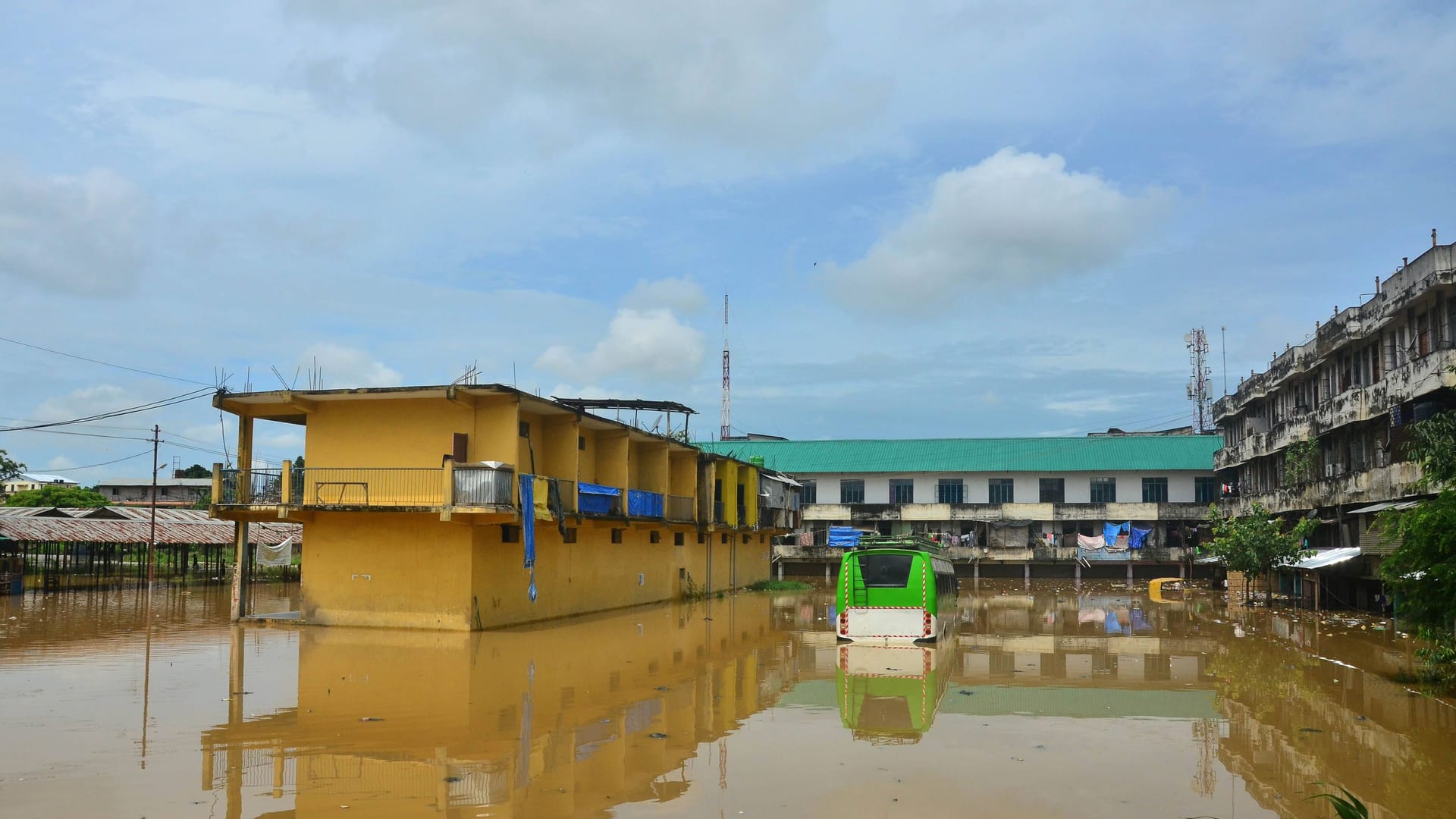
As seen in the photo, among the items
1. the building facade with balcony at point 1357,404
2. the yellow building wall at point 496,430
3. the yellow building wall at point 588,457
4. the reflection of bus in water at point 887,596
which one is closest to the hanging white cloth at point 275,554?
the yellow building wall at point 588,457

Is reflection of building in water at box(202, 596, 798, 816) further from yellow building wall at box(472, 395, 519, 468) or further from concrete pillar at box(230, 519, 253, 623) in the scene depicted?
concrete pillar at box(230, 519, 253, 623)

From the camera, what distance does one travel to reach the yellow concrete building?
25.6 meters

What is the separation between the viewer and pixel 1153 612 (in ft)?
119

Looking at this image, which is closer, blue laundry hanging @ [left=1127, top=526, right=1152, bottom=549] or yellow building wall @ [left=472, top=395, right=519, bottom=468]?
yellow building wall @ [left=472, top=395, right=519, bottom=468]

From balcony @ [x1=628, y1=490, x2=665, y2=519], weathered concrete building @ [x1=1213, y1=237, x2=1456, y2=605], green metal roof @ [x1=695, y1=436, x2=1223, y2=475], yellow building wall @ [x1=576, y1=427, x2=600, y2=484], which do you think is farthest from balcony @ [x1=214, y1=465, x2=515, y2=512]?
green metal roof @ [x1=695, y1=436, x2=1223, y2=475]

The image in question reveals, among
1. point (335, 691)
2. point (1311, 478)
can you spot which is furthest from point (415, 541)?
point (1311, 478)

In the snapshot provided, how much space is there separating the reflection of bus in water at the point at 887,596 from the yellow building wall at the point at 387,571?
29.4 ft

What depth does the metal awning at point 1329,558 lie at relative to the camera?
32.8 metres

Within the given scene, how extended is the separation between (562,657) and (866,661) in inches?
231

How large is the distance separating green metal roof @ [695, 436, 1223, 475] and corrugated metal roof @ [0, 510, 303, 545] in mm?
26681

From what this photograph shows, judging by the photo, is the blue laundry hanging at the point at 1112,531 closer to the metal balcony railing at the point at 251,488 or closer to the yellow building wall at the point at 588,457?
the yellow building wall at the point at 588,457

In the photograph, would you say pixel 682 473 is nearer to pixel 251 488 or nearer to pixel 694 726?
pixel 251 488

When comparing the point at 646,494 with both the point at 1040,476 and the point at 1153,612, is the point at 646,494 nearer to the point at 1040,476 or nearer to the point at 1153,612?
the point at 1153,612

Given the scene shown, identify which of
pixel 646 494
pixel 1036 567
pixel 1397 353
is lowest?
pixel 1036 567
